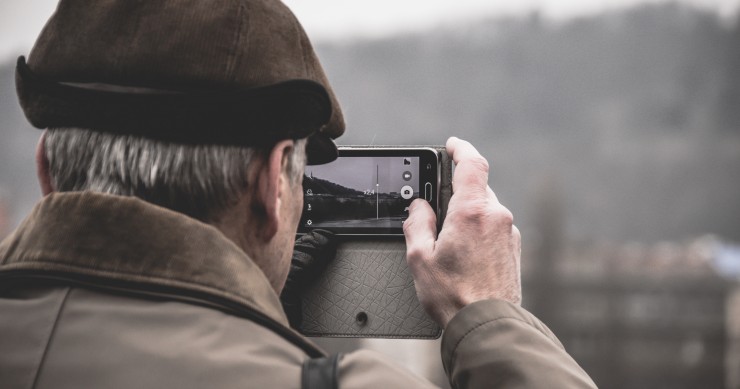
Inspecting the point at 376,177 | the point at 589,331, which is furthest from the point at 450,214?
the point at 589,331

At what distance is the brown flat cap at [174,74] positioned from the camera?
63 centimetres

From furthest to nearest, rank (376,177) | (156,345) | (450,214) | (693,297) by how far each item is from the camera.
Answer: (693,297)
(376,177)
(450,214)
(156,345)

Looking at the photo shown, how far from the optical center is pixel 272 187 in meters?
0.67

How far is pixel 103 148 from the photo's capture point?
2.12ft

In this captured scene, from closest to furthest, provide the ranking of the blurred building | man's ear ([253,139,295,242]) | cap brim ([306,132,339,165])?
man's ear ([253,139,295,242]) → cap brim ([306,132,339,165]) → the blurred building

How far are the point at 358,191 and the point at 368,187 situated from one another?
0.6 inches

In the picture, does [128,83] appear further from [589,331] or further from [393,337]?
[589,331]

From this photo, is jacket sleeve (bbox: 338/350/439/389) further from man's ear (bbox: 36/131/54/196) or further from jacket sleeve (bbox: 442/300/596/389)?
man's ear (bbox: 36/131/54/196)

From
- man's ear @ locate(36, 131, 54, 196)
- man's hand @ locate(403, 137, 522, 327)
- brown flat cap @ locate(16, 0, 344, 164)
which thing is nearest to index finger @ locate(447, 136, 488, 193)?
man's hand @ locate(403, 137, 522, 327)

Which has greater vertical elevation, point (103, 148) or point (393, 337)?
point (103, 148)

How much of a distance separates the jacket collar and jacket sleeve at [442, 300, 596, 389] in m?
0.23

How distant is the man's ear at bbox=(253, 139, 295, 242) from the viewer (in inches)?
26.3

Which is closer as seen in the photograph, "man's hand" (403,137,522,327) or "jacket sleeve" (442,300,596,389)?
"jacket sleeve" (442,300,596,389)

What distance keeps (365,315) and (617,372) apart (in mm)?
26625
